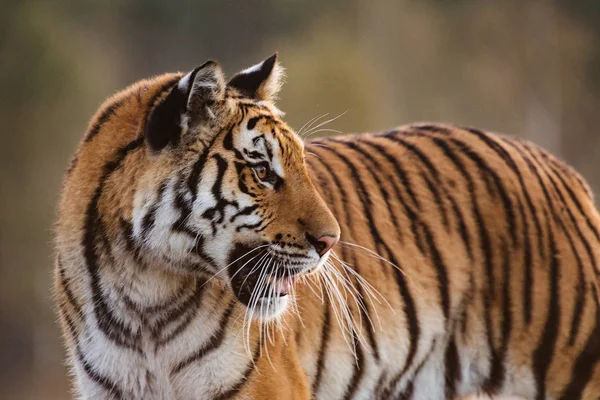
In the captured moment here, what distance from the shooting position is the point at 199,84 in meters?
2.81

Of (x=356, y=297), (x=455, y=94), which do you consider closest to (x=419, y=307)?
(x=356, y=297)

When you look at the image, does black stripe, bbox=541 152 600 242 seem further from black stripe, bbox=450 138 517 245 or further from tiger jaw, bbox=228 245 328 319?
tiger jaw, bbox=228 245 328 319

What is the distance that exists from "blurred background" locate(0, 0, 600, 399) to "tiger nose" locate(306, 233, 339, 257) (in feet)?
30.2

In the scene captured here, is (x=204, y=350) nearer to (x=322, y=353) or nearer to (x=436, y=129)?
(x=322, y=353)

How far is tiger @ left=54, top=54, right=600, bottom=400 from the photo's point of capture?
9.35ft

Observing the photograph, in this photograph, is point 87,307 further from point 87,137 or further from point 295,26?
point 295,26

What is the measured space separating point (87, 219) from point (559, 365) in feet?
5.66

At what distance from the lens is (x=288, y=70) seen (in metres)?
16.7

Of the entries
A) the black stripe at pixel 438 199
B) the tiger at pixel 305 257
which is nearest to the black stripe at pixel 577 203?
the tiger at pixel 305 257

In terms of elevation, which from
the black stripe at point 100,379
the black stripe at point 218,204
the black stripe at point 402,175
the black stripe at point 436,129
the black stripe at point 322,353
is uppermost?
the black stripe at point 218,204

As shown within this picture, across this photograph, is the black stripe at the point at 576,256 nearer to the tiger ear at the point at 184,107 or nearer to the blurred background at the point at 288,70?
the tiger ear at the point at 184,107

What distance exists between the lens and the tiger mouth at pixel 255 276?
2.87 metres

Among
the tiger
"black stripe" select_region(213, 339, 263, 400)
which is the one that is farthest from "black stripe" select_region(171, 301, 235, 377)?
"black stripe" select_region(213, 339, 263, 400)

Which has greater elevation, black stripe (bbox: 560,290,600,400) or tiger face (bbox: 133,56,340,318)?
tiger face (bbox: 133,56,340,318)
